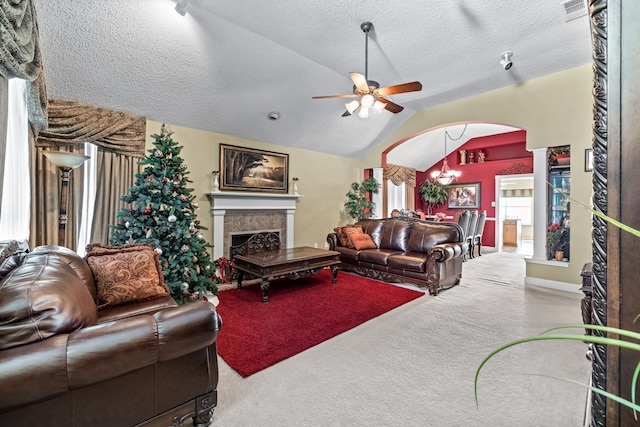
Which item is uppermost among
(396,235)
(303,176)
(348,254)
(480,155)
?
(480,155)

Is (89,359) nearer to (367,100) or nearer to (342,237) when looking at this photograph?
(367,100)

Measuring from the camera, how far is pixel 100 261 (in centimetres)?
234

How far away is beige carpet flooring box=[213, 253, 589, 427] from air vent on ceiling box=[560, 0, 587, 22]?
126 inches

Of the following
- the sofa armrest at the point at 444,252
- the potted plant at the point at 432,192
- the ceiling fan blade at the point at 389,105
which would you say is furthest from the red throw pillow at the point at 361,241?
the potted plant at the point at 432,192

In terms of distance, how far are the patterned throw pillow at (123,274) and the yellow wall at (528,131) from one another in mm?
2204

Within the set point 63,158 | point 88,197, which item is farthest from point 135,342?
point 88,197

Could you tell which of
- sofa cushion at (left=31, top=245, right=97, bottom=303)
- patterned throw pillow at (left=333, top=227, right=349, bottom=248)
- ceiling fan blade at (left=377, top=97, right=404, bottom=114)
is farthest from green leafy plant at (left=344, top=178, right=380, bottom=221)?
sofa cushion at (left=31, top=245, right=97, bottom=303)

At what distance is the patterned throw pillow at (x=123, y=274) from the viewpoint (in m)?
2.24

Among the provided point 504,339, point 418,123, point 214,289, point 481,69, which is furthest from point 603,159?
point 418,123

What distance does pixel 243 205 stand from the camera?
16.6ft

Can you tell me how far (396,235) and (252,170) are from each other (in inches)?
111

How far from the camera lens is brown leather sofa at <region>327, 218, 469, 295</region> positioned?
4102mm

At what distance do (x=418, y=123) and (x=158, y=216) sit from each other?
5.00 meters

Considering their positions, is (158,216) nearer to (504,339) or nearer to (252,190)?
(252,190)
